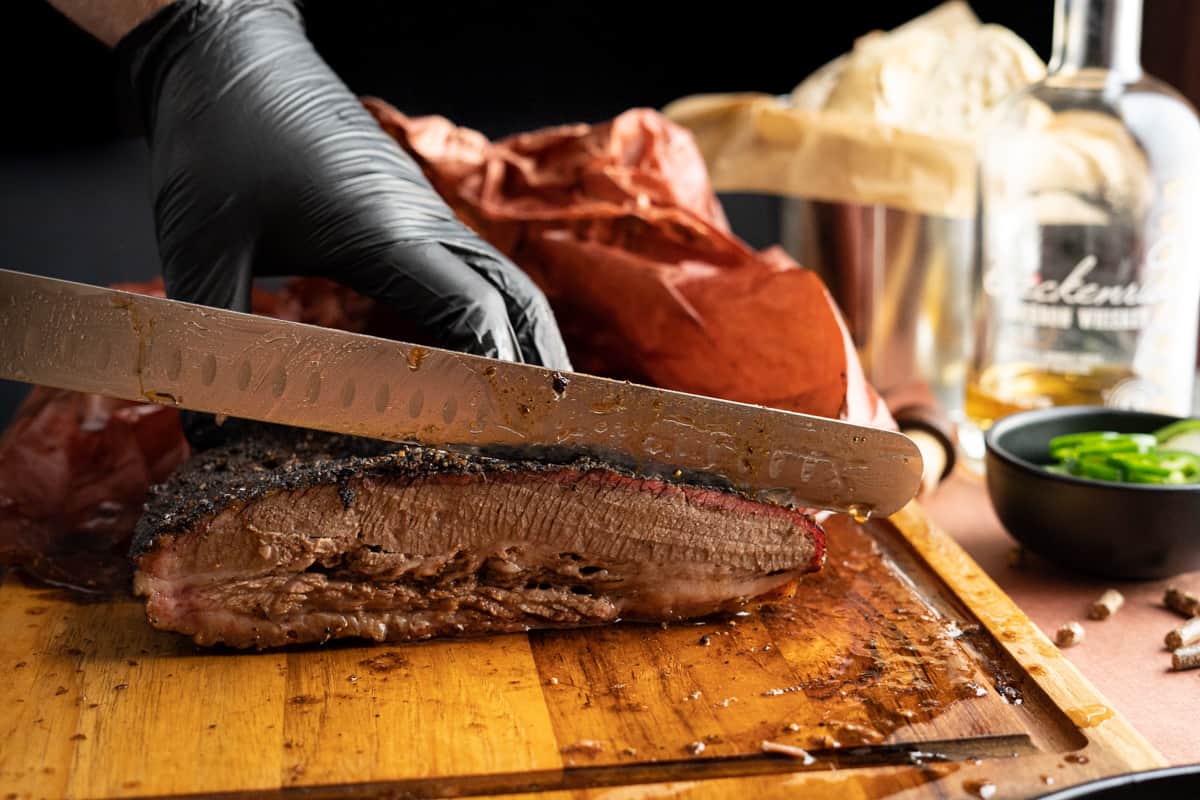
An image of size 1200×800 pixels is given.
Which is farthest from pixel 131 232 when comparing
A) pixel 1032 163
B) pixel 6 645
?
pixel 1032 163

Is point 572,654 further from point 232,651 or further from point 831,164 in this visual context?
point 831,164

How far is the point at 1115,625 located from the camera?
→ 1.12m

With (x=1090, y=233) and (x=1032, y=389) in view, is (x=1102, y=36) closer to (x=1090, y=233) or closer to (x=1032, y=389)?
(x=1090, y=233)

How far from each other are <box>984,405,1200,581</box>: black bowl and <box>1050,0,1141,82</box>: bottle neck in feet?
1.65

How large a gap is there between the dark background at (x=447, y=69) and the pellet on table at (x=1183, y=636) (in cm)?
122

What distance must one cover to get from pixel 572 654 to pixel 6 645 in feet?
1.49

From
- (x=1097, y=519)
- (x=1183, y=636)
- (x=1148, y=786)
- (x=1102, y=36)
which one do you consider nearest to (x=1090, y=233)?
(x=1102, y=36)

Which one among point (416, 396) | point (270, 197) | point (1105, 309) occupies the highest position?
point (270, 197)

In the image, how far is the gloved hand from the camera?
1136 millimetres

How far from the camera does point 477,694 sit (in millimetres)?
936

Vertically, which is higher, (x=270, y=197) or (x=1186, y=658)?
(x=270, y=197)

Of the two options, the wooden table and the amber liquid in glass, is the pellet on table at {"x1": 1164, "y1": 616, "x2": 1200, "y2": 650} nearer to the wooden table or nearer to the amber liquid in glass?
the wooden table

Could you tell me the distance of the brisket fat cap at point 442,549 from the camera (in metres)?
0.99

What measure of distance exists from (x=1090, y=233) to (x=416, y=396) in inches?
35.1
